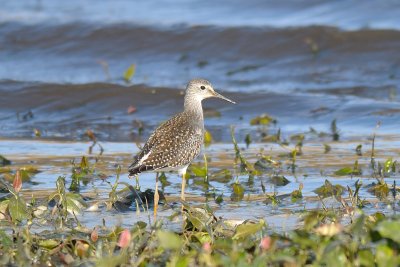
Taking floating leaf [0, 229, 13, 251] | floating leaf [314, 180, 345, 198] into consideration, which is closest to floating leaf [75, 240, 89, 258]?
floating leaf [0, 229, 13, 251]

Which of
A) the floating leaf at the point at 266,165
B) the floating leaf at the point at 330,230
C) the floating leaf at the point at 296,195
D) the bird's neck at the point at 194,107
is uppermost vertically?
the bird's neck at the point at 194,107

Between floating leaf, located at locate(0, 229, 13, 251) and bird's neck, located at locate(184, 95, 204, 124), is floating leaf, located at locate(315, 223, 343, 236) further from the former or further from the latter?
bird's neck, located at locate(184, 95, 204, 124)

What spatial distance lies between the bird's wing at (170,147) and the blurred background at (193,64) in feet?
9.52

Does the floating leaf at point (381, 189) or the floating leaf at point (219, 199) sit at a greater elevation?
the floating leaf at point (381, 189)

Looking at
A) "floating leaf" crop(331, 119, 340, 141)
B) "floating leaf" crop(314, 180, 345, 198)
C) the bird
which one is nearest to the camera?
the bird

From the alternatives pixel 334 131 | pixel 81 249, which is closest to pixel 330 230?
pixel 81 249

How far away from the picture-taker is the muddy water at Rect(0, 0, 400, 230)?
10000mm

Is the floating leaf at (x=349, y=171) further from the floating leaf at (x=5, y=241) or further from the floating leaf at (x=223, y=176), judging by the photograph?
the floating leaf at (x=5, y=241)

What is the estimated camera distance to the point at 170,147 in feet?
25.3

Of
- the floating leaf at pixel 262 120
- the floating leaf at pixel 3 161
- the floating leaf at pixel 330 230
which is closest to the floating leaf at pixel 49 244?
the floating leaf at pixel 330 230

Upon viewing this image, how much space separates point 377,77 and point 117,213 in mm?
7080

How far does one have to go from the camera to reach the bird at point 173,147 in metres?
7.49

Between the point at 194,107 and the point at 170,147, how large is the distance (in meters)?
0.94

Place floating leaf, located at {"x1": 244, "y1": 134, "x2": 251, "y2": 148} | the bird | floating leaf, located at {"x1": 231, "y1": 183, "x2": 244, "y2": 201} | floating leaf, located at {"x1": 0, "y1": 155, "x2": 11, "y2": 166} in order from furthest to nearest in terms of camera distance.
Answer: floating leaf, located at {"x1": 244, "y1": 134, "x2": 251, "y2": 148} < floating leaf, located at {"x1": 0, "y1": 155, "x2": 11, "y2": 166} < floating leaf, located at {"x1": 231, "y1": 183, "x2": 244, "y2": 201} < the bird
